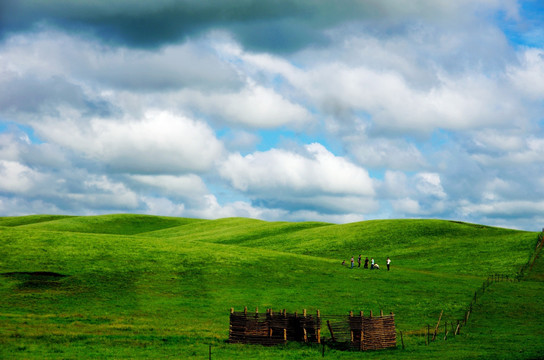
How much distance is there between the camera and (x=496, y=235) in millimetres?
110312

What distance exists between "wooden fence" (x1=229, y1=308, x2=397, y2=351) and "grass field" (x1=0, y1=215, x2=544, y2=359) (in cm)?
127

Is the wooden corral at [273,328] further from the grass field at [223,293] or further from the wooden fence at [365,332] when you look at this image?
the wooden fence at [365,332]

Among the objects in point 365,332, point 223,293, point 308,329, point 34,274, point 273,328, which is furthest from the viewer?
point 34,274

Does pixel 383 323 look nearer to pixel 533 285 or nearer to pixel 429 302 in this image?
pixel 429 302

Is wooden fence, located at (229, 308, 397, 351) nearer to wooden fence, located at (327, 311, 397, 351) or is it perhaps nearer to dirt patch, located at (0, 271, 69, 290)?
wooden fence, located at (327, 311, 397, 351)

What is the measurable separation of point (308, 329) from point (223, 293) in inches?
968

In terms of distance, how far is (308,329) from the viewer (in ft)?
119

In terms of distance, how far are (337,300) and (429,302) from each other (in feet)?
33.9

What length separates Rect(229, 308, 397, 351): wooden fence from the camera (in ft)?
116

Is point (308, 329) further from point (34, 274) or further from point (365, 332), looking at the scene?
point (34, 274)

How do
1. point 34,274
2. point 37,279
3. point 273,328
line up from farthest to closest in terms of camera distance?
1. point 34,274
2. point 37,279
3. point 273,328

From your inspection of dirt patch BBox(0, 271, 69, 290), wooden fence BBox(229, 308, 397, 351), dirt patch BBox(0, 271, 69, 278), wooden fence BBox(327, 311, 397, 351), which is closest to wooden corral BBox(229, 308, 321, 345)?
wooden fence BBox(229, 308, 397, 351)

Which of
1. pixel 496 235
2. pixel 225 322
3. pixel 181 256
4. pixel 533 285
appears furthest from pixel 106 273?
pixel 496 235

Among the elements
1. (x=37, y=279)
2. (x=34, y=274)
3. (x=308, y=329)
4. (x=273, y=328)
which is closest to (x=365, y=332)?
(x=308, y=329)
